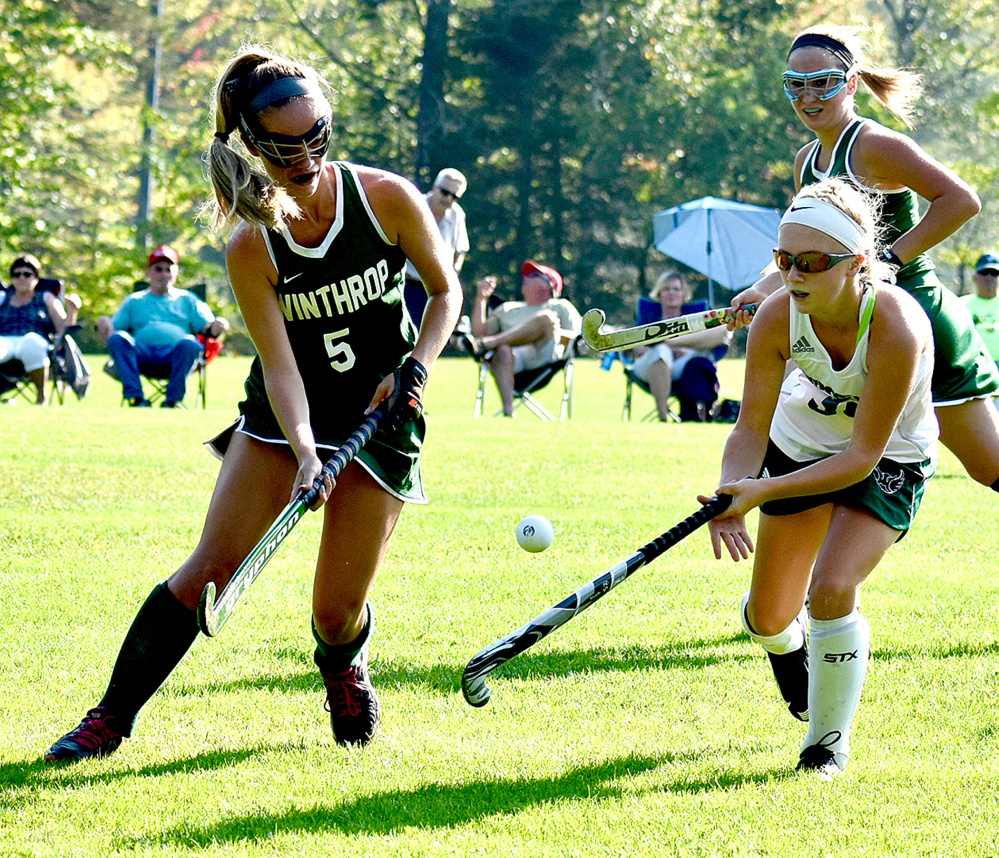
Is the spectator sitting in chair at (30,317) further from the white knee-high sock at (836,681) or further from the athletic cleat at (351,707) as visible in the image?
the white knee-high sock at (836,681)

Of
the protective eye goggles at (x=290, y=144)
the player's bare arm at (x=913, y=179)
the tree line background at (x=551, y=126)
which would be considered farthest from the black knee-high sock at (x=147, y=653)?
the tree line background at (x=551, y=126)

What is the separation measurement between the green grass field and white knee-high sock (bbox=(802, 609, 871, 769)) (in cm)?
10

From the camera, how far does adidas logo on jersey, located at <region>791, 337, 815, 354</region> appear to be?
3516 mm

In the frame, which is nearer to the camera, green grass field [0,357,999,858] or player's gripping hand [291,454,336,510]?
green grass field [0,357,999,858]

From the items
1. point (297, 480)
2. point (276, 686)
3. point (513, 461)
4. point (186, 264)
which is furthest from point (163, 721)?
point (186, 264)

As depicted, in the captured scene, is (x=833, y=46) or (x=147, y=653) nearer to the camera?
(x=147, y=653)

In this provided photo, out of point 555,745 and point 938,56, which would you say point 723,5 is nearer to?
point 938,56

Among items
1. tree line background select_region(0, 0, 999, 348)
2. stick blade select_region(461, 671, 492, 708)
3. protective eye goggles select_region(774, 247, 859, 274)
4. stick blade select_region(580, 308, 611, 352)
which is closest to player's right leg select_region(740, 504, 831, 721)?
protective eye goggles select_region(774, 247, 859, 274)

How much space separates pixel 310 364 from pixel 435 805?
1287 millimetres

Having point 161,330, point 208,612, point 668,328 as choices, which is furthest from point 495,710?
point 161,330

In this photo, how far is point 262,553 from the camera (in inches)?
130

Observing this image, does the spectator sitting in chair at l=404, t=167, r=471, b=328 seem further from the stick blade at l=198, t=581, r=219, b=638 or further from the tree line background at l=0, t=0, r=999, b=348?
the tree line background at l=0, t=0, r=999, b=348

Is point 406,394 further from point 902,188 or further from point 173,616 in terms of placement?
point 902,188

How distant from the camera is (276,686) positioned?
430cm
